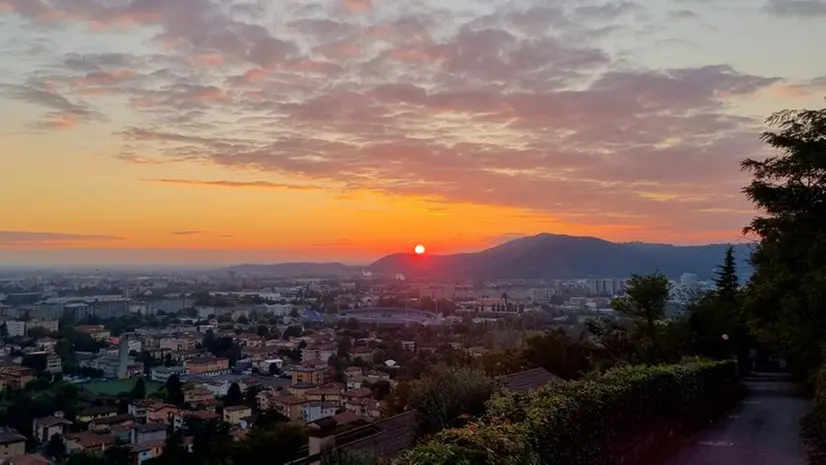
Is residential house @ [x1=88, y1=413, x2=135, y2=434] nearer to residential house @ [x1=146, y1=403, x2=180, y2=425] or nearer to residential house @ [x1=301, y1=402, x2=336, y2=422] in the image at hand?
residential house @ [x1=146, y1=403, x2=180, y2=425]

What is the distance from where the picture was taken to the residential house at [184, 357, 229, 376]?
3172cm

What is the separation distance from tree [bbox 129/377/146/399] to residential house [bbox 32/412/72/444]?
434 cm

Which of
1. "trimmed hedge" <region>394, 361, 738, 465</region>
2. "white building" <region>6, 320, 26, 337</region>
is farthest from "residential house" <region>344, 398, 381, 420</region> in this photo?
"white building" <region>6, 320, 26, 337</region>

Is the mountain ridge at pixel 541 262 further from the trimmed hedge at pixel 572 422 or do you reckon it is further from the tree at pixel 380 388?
the trimmed hedge at pixel 572 422

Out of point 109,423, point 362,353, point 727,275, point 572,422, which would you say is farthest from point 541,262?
point 572,422

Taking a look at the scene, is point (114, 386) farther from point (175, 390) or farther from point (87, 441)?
point (87, 441)

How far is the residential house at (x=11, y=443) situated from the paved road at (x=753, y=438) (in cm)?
1624

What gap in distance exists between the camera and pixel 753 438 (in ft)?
38.5

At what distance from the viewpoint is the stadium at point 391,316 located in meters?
46.0

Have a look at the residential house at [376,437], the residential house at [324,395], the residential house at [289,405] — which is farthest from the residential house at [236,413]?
the residential house at [376,437]

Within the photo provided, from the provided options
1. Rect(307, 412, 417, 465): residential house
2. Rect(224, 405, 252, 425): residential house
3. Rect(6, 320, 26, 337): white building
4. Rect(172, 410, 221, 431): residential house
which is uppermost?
Rect(307, 412, 417, 465): residential house

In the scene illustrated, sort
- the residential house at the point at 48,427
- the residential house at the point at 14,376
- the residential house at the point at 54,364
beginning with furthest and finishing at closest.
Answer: the residential house at the point at 54,364
the residential house at the point at 14,376
the residential house at the point at 48,427

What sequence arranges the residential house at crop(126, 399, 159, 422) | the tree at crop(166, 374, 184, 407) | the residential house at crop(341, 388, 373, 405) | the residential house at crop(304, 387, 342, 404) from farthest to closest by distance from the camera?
the tree at crop(166, 374, 184, 407)
the residential house at crop(304, 387, 342, 404)
the residential house at crop(341, 388, 373, 405)
the residential house at crop(126, 399, 159, 422)

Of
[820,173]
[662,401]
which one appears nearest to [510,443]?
[662,401]
